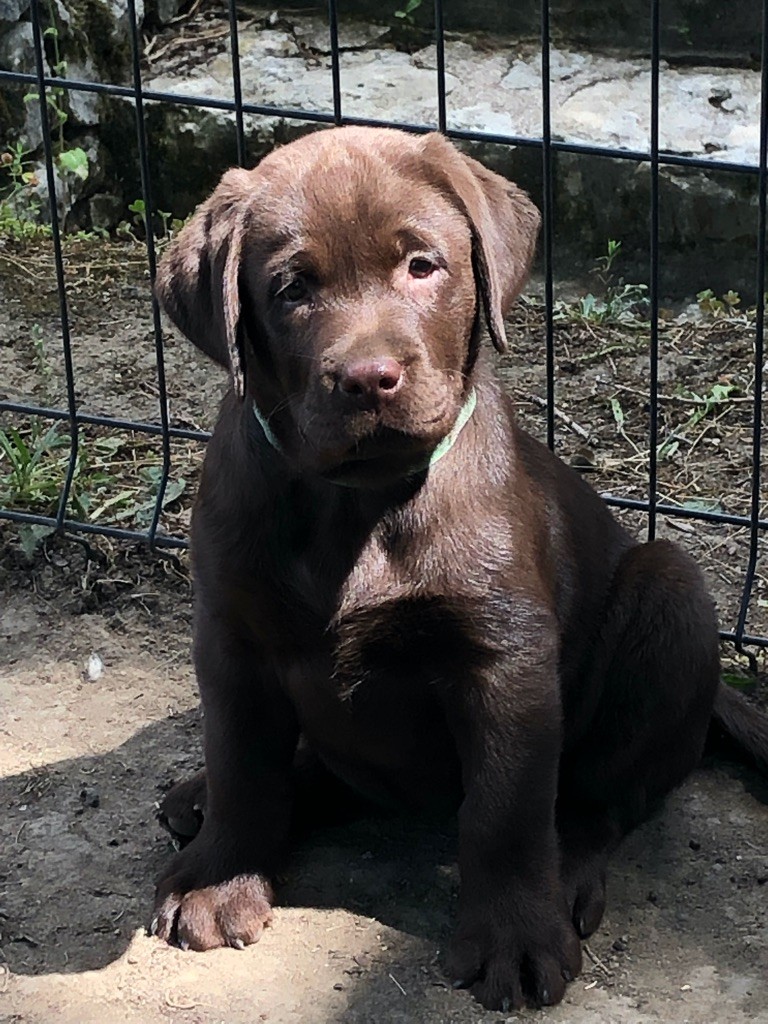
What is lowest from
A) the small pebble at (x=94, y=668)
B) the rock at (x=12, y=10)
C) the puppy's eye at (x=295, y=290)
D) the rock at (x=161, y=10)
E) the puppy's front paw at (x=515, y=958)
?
the small pebble at (x=94, y=668)

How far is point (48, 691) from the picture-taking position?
4.59 meters

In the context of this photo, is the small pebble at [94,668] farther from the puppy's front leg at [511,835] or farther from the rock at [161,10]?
the rock at [161,10]

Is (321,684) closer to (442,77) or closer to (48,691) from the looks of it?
(48,691)

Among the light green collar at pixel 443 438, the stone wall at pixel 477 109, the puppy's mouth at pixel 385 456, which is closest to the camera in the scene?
the puppy's mouth at pixel 385 456

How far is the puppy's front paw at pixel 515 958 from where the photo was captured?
11.2ft

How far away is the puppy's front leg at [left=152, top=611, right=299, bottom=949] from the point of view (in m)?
3.62

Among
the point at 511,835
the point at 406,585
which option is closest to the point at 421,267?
the point at 406,585

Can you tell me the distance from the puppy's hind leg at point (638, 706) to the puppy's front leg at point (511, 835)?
285 millimetres

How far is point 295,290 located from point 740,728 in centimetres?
170

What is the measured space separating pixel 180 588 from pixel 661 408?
181cm

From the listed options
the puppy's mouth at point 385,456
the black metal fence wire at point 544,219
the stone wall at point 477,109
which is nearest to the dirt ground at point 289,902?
the black metal fence wire at point 544,219

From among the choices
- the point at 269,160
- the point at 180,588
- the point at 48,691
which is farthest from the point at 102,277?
the point at 269,160

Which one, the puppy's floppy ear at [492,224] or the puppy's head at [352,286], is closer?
the puppy's head at [352,286]

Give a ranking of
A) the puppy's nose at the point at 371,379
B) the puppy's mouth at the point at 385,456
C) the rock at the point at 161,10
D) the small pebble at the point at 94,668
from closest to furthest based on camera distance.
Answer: the puppy's nose at the point at 371,379
the puppy's mouth at the point at 385,456
the small pebble at the point at 94,668
the rock at the point at 161,10
